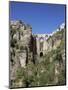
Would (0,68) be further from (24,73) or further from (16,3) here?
(16,3)

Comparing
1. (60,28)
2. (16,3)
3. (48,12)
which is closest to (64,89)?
(60,28)

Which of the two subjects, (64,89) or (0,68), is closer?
(0,68)

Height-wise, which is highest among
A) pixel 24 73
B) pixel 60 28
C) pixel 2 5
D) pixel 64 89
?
pixel 2 5

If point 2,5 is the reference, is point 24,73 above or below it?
below

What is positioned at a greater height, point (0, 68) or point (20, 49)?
point (20, 49)

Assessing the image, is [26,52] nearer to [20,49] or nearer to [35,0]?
[20,49]

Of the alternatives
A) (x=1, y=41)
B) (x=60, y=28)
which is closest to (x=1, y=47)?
(x=1, y=41)
